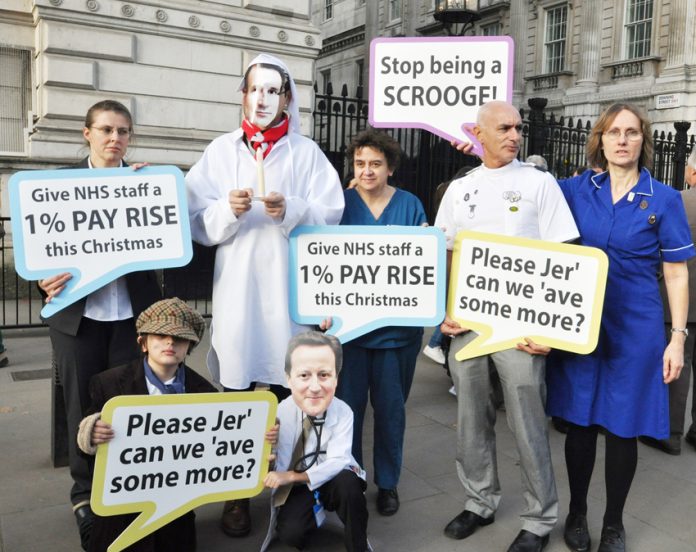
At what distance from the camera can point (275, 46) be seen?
11648mm

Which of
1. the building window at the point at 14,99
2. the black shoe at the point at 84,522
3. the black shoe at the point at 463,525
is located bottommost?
the black shoe at the point at 463,525

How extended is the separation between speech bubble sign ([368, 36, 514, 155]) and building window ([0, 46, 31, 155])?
8.72m

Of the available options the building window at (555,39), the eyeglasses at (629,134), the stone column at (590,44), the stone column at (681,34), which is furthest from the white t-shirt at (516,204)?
the building window at (555,39)

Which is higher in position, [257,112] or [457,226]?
[257,112]

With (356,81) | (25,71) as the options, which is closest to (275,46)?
(25,71)

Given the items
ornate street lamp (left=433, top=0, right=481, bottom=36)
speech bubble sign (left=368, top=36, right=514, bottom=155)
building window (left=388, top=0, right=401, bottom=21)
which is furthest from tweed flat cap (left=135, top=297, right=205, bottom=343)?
building window (left=388, top=0, right=401, bottom=21)

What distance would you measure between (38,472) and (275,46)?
914 cm

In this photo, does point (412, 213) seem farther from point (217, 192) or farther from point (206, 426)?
point (206, 426)

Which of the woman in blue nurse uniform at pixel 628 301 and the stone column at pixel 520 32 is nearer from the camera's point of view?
the woman in blue nurse uniform at pixel 628 301

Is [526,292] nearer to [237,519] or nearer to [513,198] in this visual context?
[513,198]

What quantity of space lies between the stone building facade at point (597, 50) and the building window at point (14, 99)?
15335mm

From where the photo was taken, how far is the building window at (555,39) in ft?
82.1

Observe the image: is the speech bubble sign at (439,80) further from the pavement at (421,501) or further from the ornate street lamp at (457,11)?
the ornate street lamp at (457,11)

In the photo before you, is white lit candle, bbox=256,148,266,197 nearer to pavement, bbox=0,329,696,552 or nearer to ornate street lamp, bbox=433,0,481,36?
pavement, bbox=0,329,696,552
